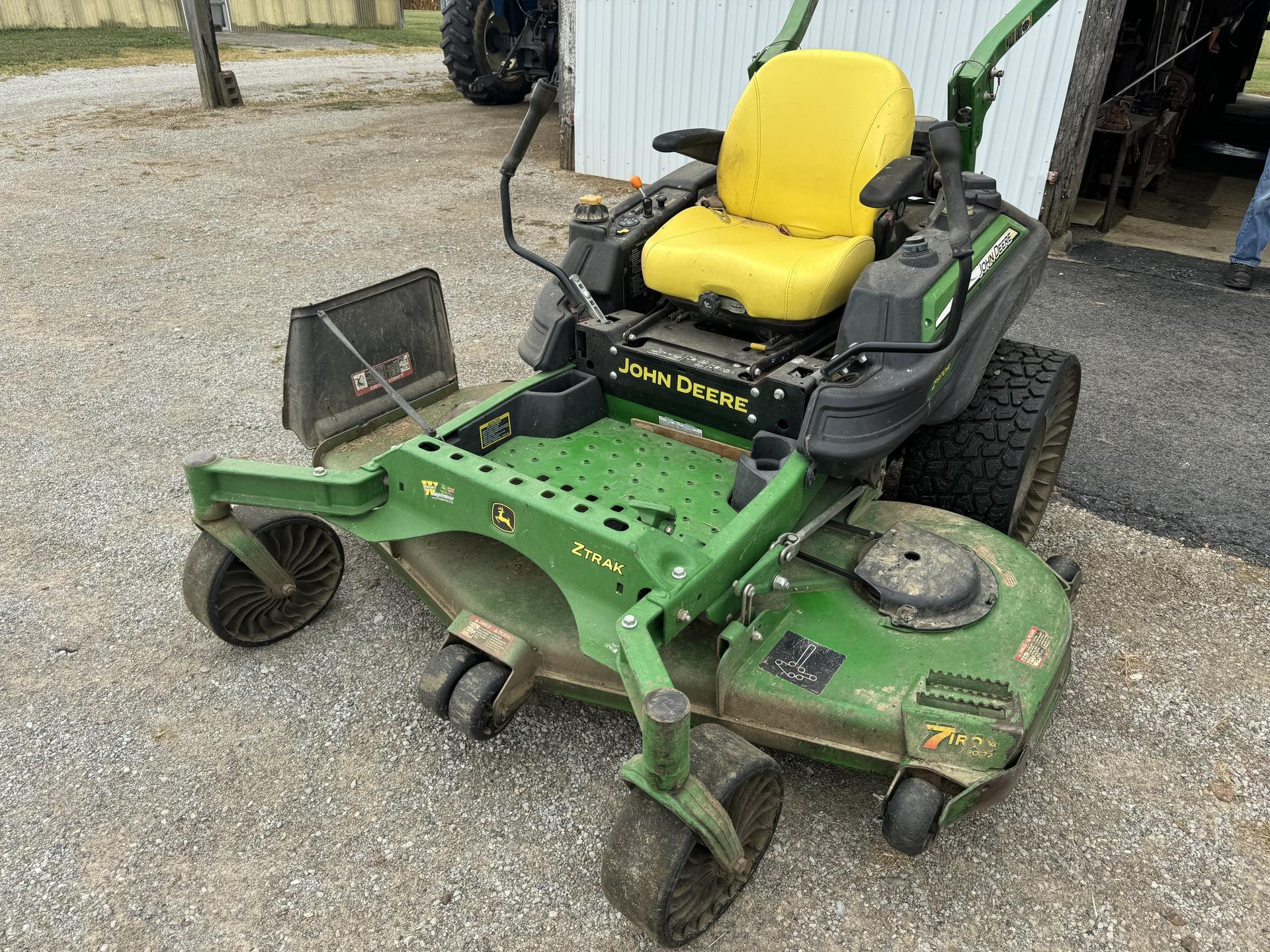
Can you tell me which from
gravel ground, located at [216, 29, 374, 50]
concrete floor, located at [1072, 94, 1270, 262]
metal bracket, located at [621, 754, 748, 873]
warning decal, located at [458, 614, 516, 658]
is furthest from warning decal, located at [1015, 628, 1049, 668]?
gravel ground, located at [216, 29, 374, 50]

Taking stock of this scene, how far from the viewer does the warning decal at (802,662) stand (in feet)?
7.42

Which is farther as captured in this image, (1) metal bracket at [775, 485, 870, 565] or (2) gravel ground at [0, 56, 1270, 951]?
(1) metal bracket at [775, 485, 870, 565]

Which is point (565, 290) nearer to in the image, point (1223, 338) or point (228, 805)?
point (228, 805)

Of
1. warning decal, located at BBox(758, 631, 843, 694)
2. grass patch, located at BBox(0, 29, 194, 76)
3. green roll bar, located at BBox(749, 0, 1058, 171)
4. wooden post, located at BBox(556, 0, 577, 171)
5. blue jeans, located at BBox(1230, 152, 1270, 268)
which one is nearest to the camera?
warning decal, located at BBox(758, 631, 843, 694)

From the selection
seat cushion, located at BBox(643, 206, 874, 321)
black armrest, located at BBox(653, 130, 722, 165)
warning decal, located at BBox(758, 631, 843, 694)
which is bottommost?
warning decal, located at BBox(758, 631, 843, 694)

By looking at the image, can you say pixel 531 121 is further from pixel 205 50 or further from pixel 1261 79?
pixel 1261 79

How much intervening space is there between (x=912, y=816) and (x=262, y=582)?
1907mm

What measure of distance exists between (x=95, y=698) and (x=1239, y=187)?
33.7 feet

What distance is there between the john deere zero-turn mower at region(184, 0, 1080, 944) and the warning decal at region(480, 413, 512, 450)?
13 mm

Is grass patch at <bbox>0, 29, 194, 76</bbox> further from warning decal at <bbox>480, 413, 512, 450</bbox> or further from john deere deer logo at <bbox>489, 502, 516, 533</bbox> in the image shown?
john deere deer logo at <bbox>489, 502, 516, 533</bbox>

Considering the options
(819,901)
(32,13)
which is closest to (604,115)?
(819,901)

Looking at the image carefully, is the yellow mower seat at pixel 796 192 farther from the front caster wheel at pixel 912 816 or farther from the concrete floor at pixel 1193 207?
the concrete floor at pixel 1193 207

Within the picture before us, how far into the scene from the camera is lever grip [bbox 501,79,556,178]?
8.93 ft

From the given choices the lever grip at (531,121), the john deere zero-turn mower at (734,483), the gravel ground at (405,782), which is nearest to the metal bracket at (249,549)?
the john deere zero-turn mower at (734,483)
